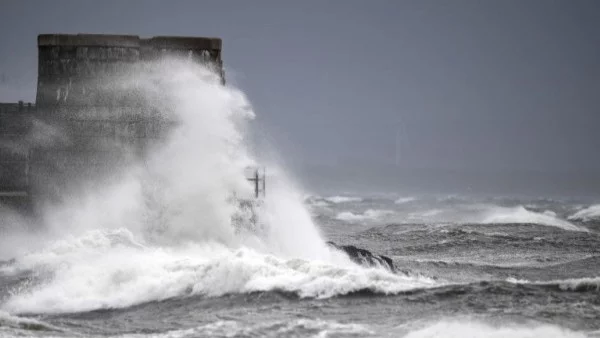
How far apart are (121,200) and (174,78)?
10.3 feet

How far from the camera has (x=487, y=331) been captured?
1114cm

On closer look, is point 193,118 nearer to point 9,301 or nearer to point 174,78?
point 174,78

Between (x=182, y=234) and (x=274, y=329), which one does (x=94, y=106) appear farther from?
(x=274, y=329)

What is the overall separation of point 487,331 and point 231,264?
14.4ft

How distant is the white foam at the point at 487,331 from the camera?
10969 mm

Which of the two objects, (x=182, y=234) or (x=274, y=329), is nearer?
(x=274, y=329)

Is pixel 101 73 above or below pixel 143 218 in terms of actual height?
above

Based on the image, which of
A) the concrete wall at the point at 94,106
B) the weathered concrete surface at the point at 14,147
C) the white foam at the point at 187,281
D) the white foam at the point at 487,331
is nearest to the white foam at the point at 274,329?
A: the white foam at the point at 487,331

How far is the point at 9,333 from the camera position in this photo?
11688 millimetres

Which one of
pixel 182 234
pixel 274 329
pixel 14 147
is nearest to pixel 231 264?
pixel 274 329

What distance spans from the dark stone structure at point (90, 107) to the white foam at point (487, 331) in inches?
497

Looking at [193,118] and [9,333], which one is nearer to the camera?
[9,333]

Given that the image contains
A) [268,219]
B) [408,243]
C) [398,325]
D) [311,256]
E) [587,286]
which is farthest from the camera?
[408,243]

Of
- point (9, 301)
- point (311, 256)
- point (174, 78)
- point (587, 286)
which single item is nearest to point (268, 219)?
point (311, 256)
